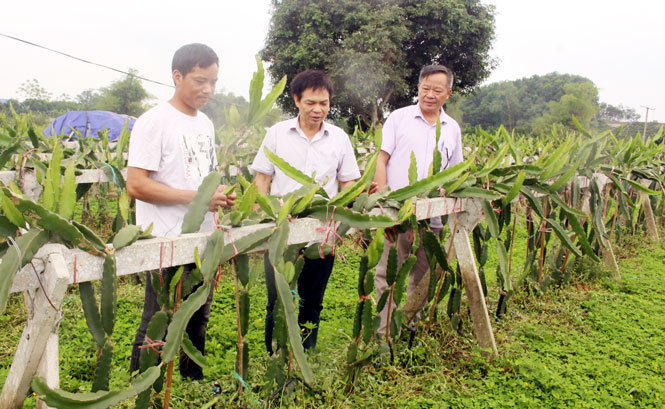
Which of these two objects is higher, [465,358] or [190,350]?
[190,350]

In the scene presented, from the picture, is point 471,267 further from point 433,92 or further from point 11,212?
point 11,212

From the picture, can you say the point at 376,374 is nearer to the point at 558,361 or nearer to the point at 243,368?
the point at 243,368

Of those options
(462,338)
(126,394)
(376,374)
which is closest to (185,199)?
(126,394)

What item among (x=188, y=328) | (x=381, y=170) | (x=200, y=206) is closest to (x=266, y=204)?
(x=200, y=206)

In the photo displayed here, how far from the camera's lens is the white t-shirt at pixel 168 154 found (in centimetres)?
163

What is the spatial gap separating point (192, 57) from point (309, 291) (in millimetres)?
1112

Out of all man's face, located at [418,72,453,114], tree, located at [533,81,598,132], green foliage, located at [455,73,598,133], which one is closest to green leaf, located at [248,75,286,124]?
man's face, located at [418,72,453,114]

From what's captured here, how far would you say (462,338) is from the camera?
2520 millimetres

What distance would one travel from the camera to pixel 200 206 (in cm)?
133

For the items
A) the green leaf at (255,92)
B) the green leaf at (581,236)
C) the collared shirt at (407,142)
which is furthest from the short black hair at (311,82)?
the green leaf at (581,236)

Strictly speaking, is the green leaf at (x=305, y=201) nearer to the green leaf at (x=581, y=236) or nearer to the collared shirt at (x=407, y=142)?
the collared shirt at (x=407, y=142)

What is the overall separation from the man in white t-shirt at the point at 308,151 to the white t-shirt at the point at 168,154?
355 mm

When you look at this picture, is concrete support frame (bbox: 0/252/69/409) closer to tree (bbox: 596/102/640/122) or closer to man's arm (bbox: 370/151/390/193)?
man's arm (bbox: 370/151/390/193)

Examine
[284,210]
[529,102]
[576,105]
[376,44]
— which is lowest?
[284,210]
